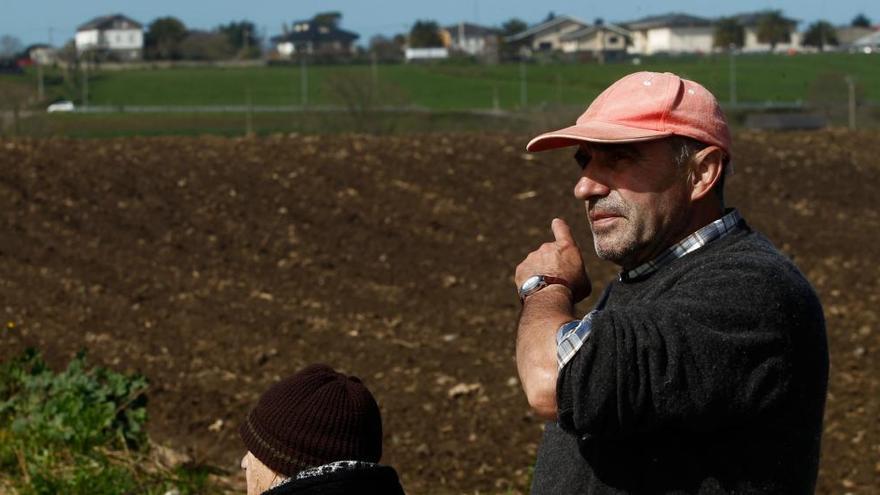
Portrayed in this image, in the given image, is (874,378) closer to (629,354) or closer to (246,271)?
(246,271)

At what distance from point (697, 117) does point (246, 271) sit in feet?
31.8

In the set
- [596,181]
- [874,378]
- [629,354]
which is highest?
[596,181]

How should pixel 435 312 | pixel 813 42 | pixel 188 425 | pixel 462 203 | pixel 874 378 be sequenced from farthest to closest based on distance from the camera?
pixel 813 42
pixel 462 203
pixel 435 312
pixel 874 378
pixel 188 425

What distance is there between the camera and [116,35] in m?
57.2

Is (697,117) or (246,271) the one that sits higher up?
(697,117)

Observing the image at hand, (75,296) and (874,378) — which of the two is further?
(75,296)

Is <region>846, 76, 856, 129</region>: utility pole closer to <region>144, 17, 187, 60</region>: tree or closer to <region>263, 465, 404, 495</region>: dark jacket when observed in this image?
<region>263, 465, 404, 495</region>: dark jacket

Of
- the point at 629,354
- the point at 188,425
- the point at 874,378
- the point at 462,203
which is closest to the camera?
the point at 629,354

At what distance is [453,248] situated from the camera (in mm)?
13055

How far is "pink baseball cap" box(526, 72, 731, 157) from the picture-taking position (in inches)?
110

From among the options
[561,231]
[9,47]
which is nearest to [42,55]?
[9,47]

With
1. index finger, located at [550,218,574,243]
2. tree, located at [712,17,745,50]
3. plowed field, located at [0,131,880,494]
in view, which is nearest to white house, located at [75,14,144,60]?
tree, located at [712,17,745,50]


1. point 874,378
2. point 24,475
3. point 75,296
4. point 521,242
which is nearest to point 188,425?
point 24,475

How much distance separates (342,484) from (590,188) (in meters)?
0.77
